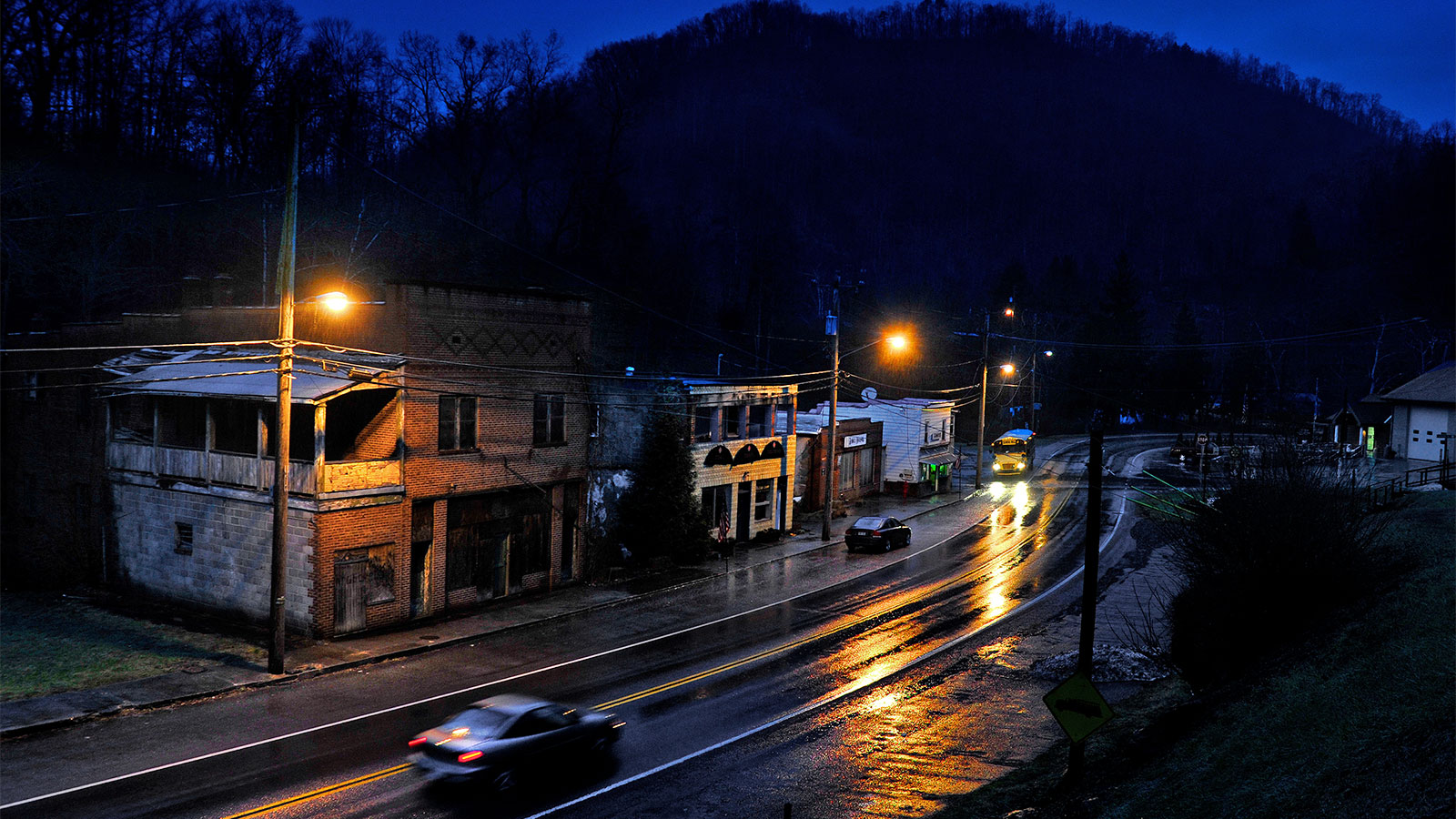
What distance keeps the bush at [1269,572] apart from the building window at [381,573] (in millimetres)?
18974

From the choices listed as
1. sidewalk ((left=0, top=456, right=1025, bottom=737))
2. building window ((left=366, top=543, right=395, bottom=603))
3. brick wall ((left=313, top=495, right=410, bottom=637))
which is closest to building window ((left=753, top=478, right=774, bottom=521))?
sidewalk ((left=0, top=456, right=1025, bottom=737))

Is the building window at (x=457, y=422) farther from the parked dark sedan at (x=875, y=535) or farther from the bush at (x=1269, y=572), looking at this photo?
the bush at (x=1269, y=572)

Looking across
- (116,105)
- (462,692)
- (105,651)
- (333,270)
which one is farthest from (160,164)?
(462,692)

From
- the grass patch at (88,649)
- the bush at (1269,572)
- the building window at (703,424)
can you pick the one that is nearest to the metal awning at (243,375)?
the grass patch at (88,649)

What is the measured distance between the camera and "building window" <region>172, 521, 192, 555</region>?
26.7m

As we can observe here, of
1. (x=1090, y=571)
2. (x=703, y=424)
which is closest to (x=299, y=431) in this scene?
(x=703, y=424)

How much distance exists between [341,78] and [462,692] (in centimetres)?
5701

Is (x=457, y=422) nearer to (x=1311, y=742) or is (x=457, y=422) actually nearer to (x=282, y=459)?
(x=282, y=459)

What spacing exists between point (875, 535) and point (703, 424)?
8.28m

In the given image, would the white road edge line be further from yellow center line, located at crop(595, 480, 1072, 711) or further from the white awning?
the white awning

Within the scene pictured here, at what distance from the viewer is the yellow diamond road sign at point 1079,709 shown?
533 inches

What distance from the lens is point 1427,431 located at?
175 feet

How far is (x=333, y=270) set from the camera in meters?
48.9

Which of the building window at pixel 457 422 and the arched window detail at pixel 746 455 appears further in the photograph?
the arched window detail at pixel 746 455
